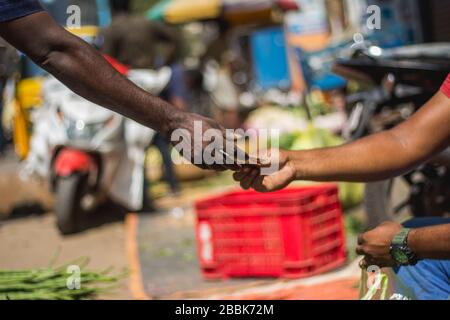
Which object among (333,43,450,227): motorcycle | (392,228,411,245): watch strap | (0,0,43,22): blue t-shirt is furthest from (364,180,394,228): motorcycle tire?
(0,0,43,22): blue t-shirt

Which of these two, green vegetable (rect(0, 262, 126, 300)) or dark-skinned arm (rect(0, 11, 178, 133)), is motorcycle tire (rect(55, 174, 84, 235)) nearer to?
green vegetable (rect(0, 262, 126, 300))

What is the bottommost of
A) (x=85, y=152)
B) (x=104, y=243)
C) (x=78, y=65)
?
(x=104, y=243)

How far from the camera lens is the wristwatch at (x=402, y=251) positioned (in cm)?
250

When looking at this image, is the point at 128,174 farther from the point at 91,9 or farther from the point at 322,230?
the point at 91,9

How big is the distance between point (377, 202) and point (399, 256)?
1.64m

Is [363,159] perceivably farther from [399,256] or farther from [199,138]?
[199,138]

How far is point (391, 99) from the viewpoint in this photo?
14.6 ft

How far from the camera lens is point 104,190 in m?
7.00

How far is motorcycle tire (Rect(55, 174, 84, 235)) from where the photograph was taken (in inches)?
255

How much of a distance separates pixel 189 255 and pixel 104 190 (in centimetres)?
167

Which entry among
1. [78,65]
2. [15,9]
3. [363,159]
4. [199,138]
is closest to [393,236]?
[363,159]

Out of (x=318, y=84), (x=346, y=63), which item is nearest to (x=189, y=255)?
(x=346, y=63)

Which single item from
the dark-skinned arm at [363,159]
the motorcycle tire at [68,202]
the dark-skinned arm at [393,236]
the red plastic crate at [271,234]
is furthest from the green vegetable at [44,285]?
the motorcycle tire at [68,202]

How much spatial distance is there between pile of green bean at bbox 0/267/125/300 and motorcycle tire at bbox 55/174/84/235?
112 inches
